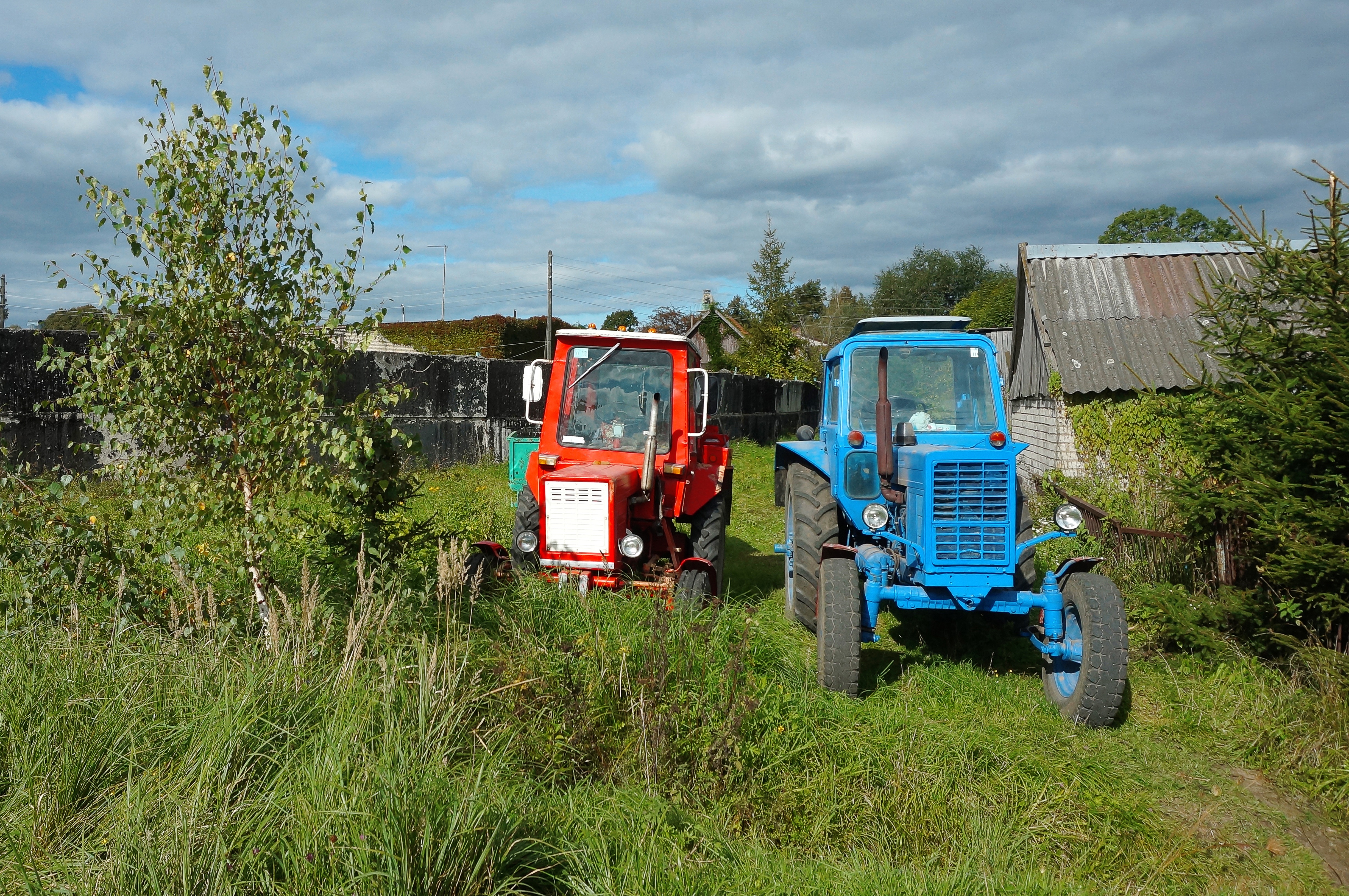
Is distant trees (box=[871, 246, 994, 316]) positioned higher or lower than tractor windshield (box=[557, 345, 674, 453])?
higher

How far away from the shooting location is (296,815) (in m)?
2.55

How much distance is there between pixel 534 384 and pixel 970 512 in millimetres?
2817

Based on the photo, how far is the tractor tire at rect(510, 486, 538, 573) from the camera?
565 cm

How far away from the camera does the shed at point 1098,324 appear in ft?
35.7

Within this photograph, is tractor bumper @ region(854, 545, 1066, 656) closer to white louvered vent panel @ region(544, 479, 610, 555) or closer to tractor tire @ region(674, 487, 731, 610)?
tractor tire @ region(674, 487, 731, 610)

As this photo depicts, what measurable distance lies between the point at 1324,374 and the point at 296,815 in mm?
5062

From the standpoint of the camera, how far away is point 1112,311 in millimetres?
11883

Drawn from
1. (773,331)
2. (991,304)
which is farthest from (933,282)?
(773,331)

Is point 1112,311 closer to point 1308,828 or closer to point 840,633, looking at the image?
point 840,633

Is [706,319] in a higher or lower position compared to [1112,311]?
higher

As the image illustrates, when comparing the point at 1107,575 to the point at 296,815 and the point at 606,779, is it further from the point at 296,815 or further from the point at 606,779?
the point at 296,815

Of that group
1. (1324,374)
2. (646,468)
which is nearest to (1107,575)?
(1324,374)

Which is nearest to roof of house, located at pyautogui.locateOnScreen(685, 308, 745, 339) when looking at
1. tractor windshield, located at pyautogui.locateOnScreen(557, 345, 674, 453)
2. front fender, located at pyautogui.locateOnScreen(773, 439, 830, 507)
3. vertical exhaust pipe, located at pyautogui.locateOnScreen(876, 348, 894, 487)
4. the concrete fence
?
the concrete fence

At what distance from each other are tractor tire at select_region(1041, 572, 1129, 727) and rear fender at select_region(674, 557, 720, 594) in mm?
2124
